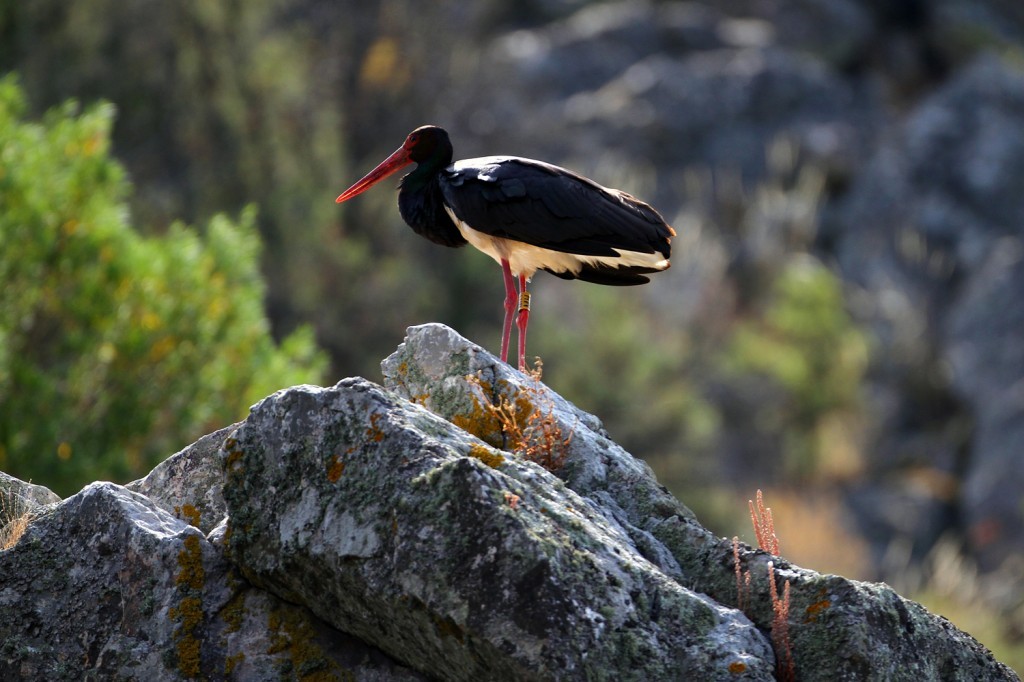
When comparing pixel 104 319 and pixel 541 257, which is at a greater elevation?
pixel 104 319

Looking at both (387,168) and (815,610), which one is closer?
(815,610)

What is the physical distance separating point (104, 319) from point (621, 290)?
17.9m

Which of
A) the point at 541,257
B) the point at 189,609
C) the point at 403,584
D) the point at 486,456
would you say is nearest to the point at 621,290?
the point at 541,257

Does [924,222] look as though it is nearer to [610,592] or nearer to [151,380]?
[151,380]

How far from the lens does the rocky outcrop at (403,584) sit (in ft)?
15.4

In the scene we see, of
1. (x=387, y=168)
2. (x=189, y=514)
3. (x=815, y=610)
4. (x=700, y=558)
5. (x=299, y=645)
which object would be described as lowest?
(x=299, y=645)

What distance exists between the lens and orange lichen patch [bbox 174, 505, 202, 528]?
19.6ft

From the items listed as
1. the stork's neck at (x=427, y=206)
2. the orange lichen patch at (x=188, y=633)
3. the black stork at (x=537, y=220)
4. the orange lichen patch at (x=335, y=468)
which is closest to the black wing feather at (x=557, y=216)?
the black stork at (x=537, y=220)

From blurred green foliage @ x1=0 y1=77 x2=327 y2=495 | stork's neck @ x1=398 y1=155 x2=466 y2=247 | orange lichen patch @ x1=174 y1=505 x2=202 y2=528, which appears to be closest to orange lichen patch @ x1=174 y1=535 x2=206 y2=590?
orange lichen patch @ x1=174 y1=505 x2=202 y2=528

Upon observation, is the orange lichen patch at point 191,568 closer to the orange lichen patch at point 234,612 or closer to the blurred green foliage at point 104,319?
the orange lichen patch at point 234,612

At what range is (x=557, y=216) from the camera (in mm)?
7668

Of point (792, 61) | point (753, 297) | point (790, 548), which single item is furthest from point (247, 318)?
point (792, 61)

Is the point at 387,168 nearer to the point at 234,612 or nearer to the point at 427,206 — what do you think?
the point at 427,206

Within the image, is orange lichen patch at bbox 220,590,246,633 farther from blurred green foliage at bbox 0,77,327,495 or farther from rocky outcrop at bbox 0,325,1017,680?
blurred green foliage at bbox 0,77,327,495
